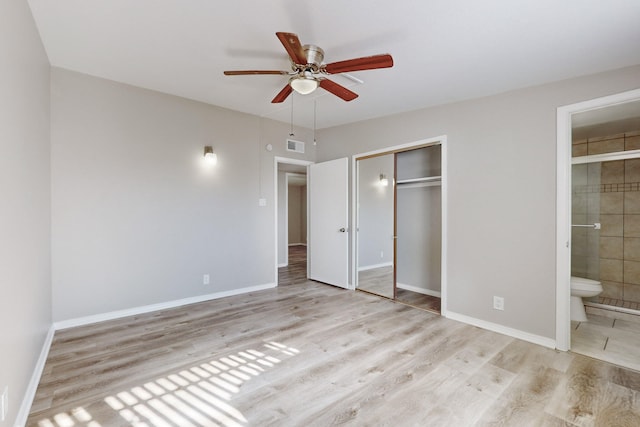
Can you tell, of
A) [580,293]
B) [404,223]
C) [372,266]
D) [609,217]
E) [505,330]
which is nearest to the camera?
[505,330]

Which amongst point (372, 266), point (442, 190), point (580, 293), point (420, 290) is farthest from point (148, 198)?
point (580, 293)

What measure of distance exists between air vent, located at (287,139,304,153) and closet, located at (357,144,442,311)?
1.06 metres

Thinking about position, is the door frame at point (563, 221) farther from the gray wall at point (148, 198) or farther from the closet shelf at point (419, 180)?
the gray wall at point (148, 198)

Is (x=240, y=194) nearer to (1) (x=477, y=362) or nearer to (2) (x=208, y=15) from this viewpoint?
(2) (x=208, y=15)

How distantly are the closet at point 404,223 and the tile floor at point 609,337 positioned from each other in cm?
146

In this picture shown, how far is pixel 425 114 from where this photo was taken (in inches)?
148

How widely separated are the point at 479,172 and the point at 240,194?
315 cm

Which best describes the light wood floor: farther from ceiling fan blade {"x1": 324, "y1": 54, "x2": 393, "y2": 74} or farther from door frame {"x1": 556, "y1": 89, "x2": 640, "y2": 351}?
ceiling fan blade {"x1": 324, "y1": 54, "x2": 393, "y2": 74}

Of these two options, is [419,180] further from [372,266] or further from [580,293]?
[580,293]

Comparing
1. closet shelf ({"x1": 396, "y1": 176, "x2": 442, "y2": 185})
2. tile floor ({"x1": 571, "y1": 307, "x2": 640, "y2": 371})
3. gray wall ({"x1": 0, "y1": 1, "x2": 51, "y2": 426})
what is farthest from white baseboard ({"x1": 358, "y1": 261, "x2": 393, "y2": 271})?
gray wall ({"x1": 0, "y1": 1, "x2": 51, "y2": 426})

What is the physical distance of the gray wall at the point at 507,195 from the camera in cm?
282

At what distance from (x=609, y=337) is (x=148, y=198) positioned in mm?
5193

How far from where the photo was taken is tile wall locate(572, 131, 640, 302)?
368cm

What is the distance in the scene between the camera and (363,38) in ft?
7.66
